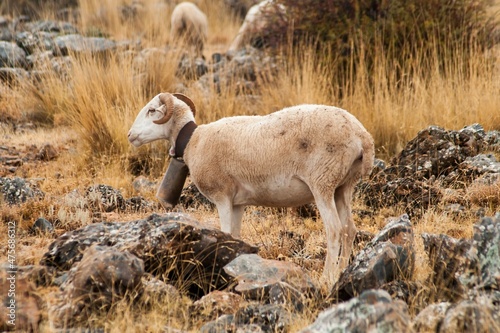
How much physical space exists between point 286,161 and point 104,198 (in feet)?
8.95

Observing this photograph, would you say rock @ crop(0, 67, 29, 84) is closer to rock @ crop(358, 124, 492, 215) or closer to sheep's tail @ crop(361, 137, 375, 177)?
rock @ crop(358, 124, 492, 215)

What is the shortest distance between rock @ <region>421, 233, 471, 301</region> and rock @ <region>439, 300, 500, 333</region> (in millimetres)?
566

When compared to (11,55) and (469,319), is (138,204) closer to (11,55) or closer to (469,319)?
(469,319)

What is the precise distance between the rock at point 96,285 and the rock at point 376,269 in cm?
139

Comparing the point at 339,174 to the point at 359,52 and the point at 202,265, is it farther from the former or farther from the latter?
the point at 359,52

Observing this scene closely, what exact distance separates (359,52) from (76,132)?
15.0 feet

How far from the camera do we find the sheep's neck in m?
7.19

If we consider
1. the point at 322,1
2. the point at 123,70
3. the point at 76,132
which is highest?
the point at 322,1

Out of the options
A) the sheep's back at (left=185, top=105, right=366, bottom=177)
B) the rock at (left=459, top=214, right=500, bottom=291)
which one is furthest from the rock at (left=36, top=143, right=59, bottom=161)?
the rock at (left=459, top=214, right=500, bottom=291)

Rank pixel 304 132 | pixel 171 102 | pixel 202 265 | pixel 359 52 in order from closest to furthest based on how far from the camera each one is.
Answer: pixel 202 265 < pixel 304 132 < pixel 171 102 < pixel 359 52

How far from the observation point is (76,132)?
11266mm

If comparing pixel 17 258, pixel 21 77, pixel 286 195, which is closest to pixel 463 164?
pixel 286 195

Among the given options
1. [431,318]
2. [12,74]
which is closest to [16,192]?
[431,318]

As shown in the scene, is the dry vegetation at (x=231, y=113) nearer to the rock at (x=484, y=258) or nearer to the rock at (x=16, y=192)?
the rock at (x=16, y=192)
